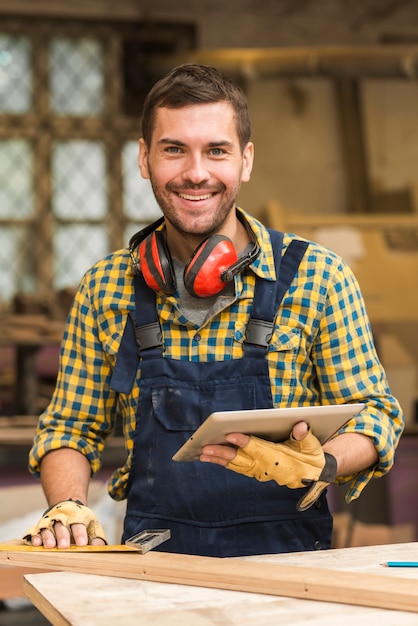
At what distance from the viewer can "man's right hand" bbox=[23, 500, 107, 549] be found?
1.88m

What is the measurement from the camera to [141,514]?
218cm

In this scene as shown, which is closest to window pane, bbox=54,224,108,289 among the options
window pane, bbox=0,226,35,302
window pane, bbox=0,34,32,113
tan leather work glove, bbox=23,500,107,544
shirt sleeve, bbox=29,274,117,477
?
window pane, bbox=0,226,35,302

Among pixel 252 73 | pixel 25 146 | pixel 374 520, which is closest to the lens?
pixel 374 520

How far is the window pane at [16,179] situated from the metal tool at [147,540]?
7575 millimetres

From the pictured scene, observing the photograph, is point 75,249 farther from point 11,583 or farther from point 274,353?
point 274,353

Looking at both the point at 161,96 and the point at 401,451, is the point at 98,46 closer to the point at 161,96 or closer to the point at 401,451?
the point at 401,451

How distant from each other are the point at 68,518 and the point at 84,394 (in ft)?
1.50

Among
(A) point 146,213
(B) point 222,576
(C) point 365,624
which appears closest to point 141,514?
(B) point 222,576

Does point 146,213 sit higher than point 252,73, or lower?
lower

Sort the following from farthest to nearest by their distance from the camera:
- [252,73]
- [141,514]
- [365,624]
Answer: [252,73] < [141,514] < [365,624]

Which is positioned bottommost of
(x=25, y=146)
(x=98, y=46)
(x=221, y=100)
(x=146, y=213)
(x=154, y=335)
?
(x=154, y=335)

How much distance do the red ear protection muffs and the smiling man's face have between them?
0.22 ft

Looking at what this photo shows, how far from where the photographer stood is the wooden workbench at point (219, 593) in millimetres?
1434

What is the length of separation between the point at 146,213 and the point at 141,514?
7.45 metres
